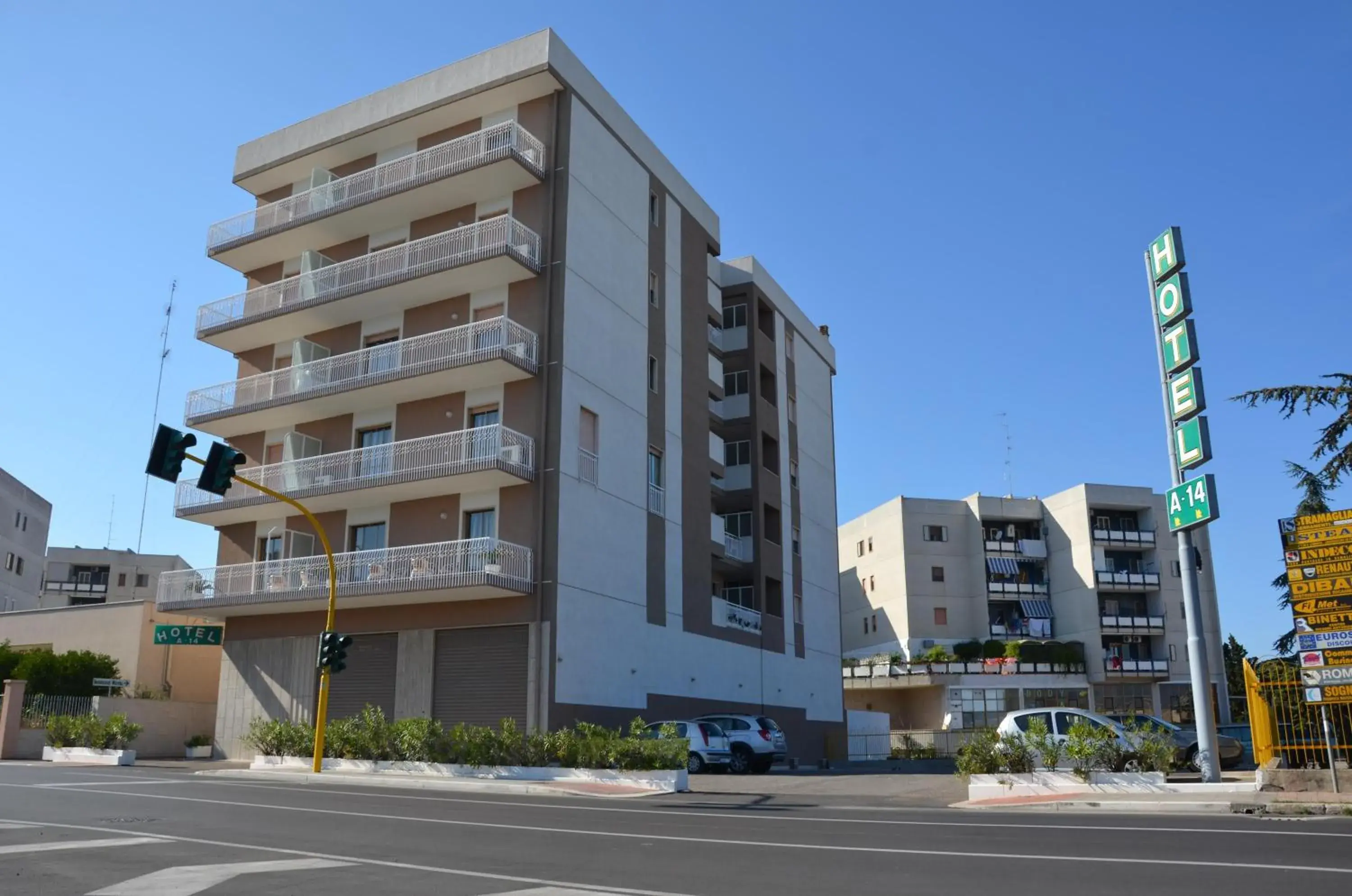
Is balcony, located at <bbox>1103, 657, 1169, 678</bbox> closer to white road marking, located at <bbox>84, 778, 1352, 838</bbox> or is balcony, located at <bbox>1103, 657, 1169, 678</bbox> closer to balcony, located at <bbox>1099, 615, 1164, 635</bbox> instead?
balcony, located at <bbox>1099, 615, 1164, 635</bbox>

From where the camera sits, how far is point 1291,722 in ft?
59.2

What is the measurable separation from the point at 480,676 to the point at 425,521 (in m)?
5.02

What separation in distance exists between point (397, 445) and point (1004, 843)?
23613 mm

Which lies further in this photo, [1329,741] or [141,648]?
[141,648]

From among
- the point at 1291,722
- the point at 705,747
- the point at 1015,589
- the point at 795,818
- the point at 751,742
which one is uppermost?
the point at 1015,589

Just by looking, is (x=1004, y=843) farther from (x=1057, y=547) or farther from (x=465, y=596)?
(x=1057, y=547)

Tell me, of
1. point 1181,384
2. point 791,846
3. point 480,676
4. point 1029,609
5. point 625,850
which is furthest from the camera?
point 1029,609

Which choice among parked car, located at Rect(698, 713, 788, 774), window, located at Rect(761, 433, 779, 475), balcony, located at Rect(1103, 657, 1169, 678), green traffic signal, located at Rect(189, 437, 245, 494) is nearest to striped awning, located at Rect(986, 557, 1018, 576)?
balcony, located at Rect(1103, 657, 1169, 678)

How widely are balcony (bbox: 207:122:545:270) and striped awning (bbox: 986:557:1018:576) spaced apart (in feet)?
169

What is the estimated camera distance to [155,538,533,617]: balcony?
2880 cm

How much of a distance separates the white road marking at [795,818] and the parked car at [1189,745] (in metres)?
8.61

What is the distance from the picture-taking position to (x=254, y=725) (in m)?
29.7

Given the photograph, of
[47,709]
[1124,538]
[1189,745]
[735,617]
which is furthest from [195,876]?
[1124,538]

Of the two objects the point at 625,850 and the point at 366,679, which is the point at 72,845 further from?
the point at 366,679
